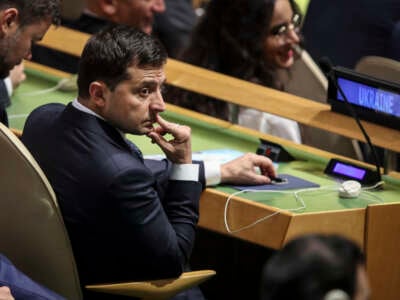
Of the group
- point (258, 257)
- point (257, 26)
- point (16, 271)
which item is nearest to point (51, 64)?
point (257, 26)

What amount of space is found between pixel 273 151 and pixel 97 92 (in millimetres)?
847

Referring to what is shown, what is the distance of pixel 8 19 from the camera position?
327 cm

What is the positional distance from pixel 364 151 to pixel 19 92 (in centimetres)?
121

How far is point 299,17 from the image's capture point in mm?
4418

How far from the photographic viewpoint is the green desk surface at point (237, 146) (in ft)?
11.0

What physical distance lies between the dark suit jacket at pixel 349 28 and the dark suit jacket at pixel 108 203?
6.77 feet

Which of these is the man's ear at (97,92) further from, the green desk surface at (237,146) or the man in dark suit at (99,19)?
the man in dark suit at (99,19)

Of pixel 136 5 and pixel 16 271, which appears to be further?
pixel 136 5

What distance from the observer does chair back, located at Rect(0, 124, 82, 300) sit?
294 centimetres

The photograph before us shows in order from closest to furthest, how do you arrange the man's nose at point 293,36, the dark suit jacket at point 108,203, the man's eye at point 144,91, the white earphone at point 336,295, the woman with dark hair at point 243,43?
the white earphone at point 336,295 < the dark suit jacket at point 108,203 < the man's eye at point 144,91 < the woman with dark hair at point 243,43 < the man's nose at point 293,36

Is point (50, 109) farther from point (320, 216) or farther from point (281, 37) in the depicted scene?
point (281, 37)

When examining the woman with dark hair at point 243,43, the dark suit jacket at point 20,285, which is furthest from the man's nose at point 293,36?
the dark suit jacket at point 20,285

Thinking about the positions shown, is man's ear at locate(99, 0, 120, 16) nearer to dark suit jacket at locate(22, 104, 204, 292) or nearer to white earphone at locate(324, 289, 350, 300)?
dark suit jacket at locate(22, 104, 204, 292)

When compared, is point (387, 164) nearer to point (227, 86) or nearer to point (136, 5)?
point (227, 86)
